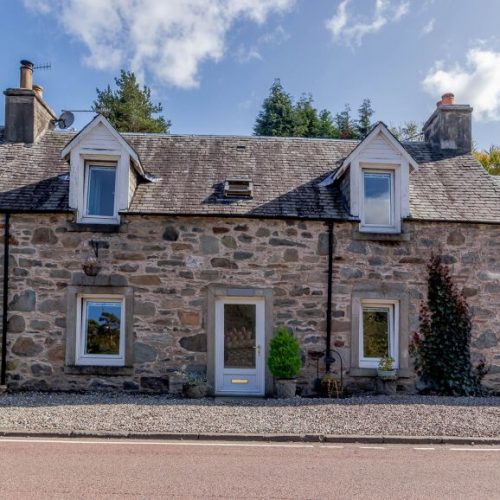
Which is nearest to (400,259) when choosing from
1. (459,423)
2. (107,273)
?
(459,423)

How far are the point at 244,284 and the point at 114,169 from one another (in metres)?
4.14

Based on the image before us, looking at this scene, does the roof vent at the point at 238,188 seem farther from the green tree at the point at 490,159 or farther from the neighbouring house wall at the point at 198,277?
the green tree at the point at 490,159

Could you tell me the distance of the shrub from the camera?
33.0 feet

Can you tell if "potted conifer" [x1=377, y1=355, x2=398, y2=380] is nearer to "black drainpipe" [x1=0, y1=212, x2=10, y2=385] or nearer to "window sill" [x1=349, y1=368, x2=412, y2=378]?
"window sill" [x1=349, y1=368, x2=412, y2=378]

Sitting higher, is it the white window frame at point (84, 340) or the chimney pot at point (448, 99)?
the chimney pot at point (448, 99)

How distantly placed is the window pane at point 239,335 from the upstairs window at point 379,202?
337 cm

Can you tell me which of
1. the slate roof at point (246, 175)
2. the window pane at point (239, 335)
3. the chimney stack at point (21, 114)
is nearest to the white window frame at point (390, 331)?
the slate roof at point (246, 175)

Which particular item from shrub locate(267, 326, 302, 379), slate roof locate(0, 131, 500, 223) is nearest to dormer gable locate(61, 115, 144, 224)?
slate roof locate(0, 131, 500, 223)

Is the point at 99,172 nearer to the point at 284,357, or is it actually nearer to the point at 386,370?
the point at 284,357

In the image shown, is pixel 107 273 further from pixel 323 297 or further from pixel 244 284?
pixel 323 297

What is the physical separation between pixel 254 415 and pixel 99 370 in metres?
4.08

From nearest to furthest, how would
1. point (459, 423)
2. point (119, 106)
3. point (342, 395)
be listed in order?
point (459, 423) → point (342, 395) → point (119, 106)

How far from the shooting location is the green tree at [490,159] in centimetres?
2882

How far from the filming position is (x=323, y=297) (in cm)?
1091
